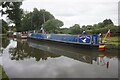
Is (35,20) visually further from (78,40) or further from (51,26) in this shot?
(78,40)

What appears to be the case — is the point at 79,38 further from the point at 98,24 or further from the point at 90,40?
the point at 98,24

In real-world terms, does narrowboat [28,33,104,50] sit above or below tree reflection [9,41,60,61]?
above

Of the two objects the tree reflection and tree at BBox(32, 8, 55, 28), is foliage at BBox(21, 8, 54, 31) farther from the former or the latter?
the tree reflection

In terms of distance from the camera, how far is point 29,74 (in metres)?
10.7

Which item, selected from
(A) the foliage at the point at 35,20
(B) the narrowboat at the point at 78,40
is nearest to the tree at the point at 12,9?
(B) the narrowboat at the point at 78,40

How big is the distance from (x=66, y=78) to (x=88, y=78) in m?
0.98

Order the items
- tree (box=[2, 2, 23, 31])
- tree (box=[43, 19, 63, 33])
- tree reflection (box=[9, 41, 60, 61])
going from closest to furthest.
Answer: tree reflection (box=[9, 41, 60, 61]) < tree (box=[2, 2, 23, 31]) < tree (box=[43, 19, 63, 33])

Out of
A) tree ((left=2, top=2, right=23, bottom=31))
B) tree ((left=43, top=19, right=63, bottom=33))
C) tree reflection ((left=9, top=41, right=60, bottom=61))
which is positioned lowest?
tree reflection ((left=9, top=41, right=60, bottom=61))

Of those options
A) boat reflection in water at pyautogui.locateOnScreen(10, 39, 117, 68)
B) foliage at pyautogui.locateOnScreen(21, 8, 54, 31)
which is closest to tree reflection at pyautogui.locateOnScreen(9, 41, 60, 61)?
boat reflection in water at pyautogui.locateOnScreen(10, 39, 117, 68)

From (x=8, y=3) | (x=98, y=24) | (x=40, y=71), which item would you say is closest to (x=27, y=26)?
(x=98, y=24)

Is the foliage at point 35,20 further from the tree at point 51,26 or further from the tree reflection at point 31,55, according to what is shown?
the tree reflection at point 31,55

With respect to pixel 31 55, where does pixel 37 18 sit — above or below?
above

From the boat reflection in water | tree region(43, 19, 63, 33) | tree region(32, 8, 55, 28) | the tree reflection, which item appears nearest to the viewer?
the boat reflection in water

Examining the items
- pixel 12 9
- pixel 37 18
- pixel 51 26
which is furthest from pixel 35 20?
pixel 12 9
